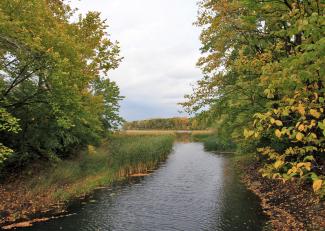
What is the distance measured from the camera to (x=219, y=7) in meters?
19.4

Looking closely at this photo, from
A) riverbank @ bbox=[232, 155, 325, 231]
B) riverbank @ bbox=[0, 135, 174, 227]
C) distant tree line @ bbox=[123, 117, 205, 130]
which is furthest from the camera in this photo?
distant tree line @ bbox=[123, 117, 205, 130]

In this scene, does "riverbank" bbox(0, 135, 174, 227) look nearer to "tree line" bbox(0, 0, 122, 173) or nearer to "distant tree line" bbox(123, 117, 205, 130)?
"tree line" bbox(0, 0, 122, 173)

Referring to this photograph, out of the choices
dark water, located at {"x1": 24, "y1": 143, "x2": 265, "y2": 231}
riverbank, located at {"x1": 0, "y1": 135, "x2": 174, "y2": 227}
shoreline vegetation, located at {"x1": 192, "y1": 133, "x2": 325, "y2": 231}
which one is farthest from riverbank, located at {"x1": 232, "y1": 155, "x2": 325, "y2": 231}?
riverbank, located at {"x1": 0, "y1": 135, "x2": 174, "y2": 227}

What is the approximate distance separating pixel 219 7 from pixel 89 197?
14.7 meters

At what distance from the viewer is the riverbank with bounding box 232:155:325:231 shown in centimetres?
1276

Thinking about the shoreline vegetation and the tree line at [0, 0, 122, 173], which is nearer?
the shoreline vegetation

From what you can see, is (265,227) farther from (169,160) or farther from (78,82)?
(169,160)

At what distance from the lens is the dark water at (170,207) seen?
14.5m

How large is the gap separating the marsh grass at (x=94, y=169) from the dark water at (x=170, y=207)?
1.96 m

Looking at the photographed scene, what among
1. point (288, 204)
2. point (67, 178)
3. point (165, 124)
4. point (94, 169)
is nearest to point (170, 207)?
point (288, 204)

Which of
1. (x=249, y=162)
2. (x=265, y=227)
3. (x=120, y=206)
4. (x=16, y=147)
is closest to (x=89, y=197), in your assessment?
(x=120, y=206)

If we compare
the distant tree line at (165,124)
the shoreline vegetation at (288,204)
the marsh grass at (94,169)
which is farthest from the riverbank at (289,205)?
the distant tree line at (165,124)

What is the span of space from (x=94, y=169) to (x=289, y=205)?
16585 millimetres

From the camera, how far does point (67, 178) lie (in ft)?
75.1
